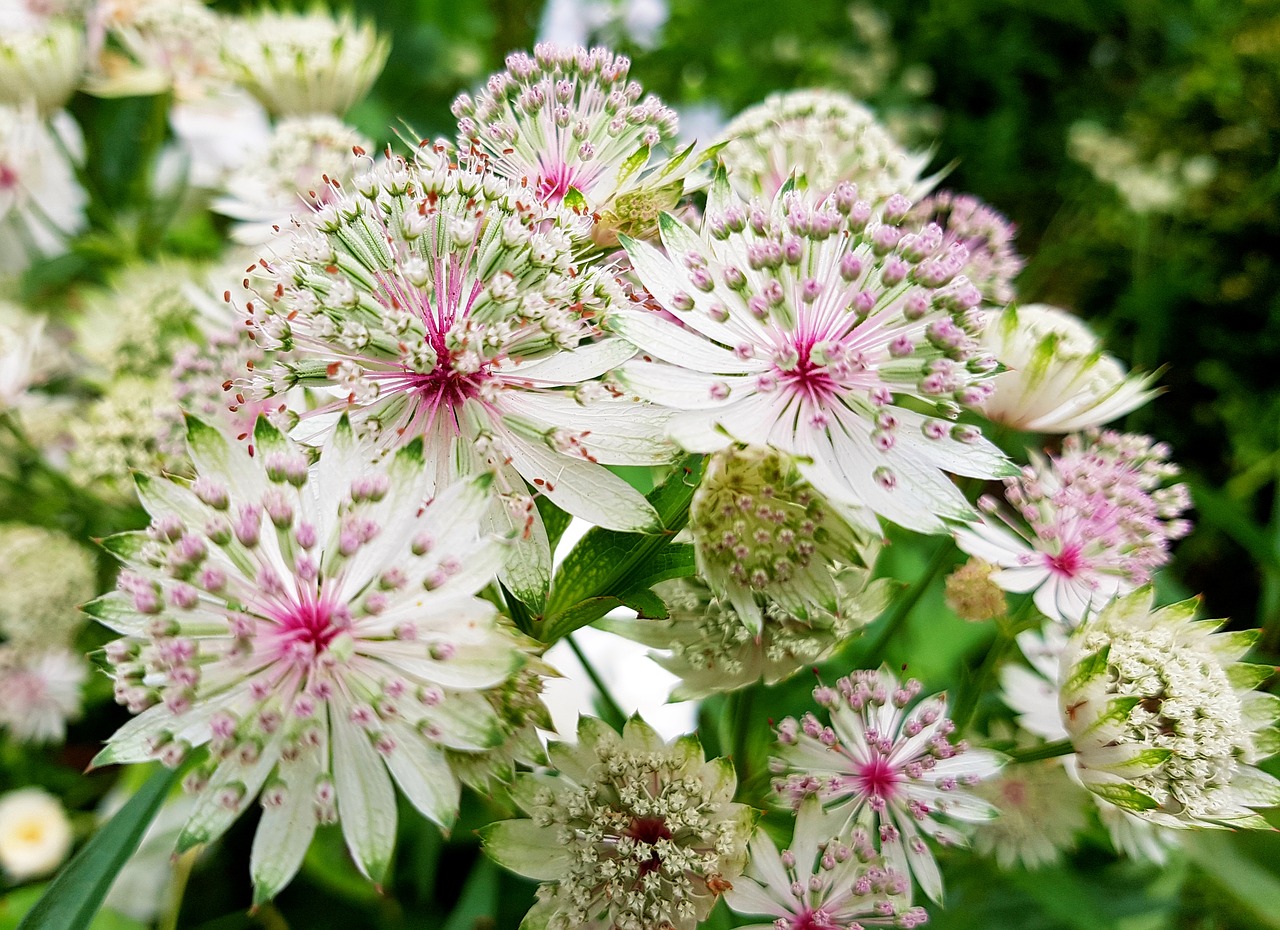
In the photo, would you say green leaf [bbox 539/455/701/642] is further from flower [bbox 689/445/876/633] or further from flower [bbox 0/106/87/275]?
flower [bbox 0/106/87/275]

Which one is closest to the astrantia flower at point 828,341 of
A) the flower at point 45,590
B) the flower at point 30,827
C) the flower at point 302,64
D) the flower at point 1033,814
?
the flower at point 1033,814

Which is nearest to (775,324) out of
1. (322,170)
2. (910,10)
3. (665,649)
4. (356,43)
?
(665,649)

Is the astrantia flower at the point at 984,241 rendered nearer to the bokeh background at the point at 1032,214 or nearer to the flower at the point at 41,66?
the bokeh background at the point at 1032,214

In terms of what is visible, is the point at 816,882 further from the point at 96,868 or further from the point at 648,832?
the point at 96,868

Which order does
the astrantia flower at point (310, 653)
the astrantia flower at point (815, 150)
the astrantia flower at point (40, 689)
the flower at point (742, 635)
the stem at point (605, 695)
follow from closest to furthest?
the astrantia flower at point (310, 653) < the flower at point (742, 635) < the stem at point (605, 695) < the astrantia flower at point (815, 150) < the astrantia flower at point (40, 689)

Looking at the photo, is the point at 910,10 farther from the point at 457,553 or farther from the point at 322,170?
the point at 457,553

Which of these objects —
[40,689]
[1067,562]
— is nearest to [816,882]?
[1067,562]
